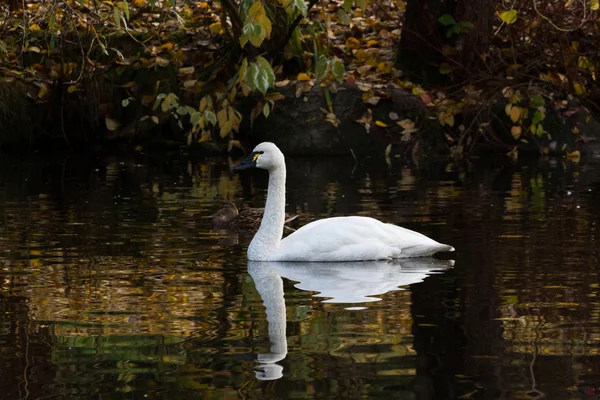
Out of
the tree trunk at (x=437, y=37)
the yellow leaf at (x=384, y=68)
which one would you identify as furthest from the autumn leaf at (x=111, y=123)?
the tree trunk at (x=437, y=37)

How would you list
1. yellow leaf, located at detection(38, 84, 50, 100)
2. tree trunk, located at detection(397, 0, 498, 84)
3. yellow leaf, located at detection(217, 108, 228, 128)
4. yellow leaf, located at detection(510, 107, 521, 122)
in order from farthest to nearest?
1. yellow leaf, located at detection(38, 84, 50, 100)
2. tree trunk, located at detection(397, 0, 498, 84)
3. yellow leaf, located at detection(510, 107, 521, 122)
4. yellow leaf, located at detection(217, 108, 228, 128)

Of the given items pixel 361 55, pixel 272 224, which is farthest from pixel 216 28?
pixel 272 224

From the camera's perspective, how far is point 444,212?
13.1m

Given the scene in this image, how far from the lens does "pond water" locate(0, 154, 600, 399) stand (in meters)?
6.03

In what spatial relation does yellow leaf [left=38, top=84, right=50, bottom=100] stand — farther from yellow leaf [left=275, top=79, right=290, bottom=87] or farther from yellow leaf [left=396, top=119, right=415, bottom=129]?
yellow leaf [left=396, top=119, right=415, bottom=129]

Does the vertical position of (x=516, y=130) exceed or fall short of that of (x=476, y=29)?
it falls short

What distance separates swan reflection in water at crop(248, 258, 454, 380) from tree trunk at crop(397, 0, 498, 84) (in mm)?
9987

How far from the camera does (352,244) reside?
1009 centimetres

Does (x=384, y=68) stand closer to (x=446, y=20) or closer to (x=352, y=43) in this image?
(x=352, y=43)

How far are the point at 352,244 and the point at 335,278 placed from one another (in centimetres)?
84

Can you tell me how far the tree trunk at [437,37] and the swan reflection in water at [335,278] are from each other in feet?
32.8

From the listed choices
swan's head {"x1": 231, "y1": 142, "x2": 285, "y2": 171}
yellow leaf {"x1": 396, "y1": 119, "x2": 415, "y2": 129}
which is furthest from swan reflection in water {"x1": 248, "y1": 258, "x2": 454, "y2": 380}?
yellow leaf {"x1": 396, "y1": 119, "x2": 415, "y2": 129}

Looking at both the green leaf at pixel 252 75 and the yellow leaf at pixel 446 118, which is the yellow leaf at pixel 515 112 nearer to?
the yellow leaf at pixel 446 118

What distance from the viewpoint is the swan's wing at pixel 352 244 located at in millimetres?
10055
